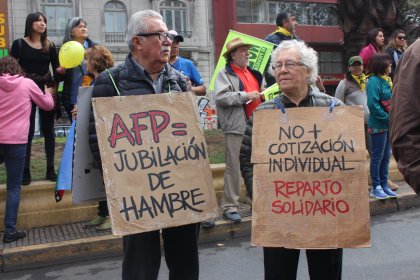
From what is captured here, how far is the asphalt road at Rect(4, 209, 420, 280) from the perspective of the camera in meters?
4.46

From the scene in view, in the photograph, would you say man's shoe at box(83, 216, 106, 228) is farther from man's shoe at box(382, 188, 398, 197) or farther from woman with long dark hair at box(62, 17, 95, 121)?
man's shoe at box(382, 188, 398, 197)

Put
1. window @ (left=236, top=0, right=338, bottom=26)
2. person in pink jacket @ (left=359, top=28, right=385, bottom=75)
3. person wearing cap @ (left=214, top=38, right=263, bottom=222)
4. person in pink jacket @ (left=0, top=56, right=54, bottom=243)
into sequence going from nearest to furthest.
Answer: person in pink jacket @ (left=0, top=56, right=54, bottom=243)
person wearing cap @ (left=214, top=38, right=263, bottom=222)
person in pink jacket @ (left=359, top=28, right=385, bottom=75)
window @ (left=236, top=0, right=338, bottom=26)

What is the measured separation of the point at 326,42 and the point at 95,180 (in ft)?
110

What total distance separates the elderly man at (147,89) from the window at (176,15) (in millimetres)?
27765

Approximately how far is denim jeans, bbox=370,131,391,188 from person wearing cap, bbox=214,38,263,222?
6.36 ft

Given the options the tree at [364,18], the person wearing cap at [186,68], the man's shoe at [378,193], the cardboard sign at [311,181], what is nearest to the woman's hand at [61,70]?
the person wearing cap at [186,68]

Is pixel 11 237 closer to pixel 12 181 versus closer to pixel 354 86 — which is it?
pixel 12 181

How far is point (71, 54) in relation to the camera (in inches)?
217

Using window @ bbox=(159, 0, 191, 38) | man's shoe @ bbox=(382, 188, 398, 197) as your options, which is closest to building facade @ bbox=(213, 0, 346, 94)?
window @ bbox=(159, 0, 191, 38)

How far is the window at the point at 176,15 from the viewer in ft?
99.4

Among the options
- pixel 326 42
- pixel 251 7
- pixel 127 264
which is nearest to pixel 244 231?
pixel 127 264

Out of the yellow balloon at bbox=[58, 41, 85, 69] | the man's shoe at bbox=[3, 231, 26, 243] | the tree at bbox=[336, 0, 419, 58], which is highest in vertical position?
the tree at bbox=[336, 0, 419, 58]

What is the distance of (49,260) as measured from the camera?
4941 millimetres

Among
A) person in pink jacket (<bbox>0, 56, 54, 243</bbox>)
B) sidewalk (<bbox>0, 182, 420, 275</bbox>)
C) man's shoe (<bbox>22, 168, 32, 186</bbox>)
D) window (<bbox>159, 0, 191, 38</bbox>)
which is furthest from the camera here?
window (<bbox>159, 0, 191, 38</bbox>)
